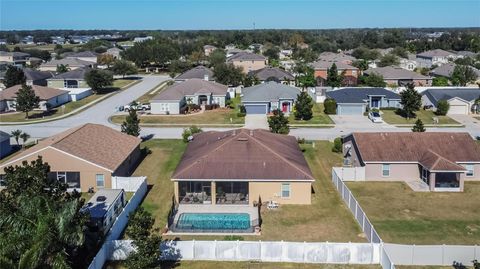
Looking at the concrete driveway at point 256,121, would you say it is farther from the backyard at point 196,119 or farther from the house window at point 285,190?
the house window at point 285,190

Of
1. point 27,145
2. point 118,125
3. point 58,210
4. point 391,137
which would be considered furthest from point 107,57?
point 58,210

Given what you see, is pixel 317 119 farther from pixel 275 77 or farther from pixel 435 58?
pixel 435 58

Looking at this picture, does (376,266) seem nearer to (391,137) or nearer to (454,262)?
(454,262)

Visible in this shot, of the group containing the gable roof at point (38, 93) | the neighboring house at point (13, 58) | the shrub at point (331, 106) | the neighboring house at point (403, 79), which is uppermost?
the neighboring house at point (13, 58)

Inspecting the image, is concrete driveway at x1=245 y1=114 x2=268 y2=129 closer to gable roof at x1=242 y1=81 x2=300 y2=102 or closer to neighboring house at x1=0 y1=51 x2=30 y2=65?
gable roof at x1=242 y1=81 x2=300 y2=102

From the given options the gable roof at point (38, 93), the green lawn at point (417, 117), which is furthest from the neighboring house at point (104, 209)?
the gable roof at point (38, 93)

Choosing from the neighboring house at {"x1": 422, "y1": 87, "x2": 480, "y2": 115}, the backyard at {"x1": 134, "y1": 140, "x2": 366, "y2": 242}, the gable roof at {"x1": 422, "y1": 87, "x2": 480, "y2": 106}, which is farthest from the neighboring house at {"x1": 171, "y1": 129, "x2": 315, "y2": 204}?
the gable roof at {"x1": 422, "y1": 87, "x2": 480, "y2": 106}
